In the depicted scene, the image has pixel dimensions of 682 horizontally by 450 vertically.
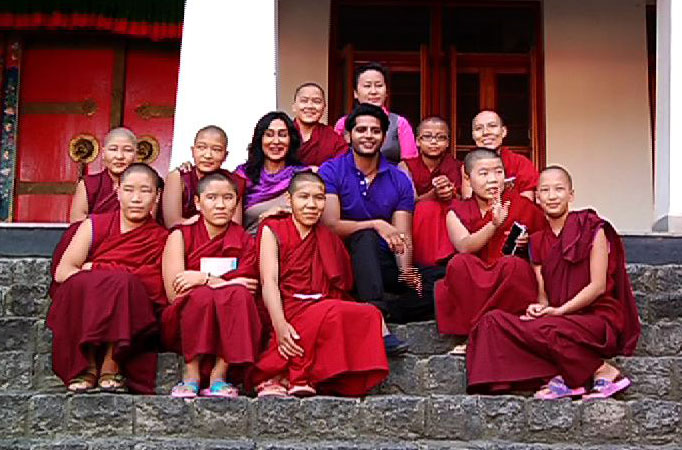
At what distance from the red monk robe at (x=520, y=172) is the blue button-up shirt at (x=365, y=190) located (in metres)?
0.69

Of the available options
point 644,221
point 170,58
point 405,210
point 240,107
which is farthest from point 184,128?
point 644,221

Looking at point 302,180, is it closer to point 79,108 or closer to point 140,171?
A: point 140,171

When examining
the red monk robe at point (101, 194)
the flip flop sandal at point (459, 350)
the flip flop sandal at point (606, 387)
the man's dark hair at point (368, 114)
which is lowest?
the flip flop sandal at point (606, 387)

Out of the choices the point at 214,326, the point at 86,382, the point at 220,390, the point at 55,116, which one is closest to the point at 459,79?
the point at 55,116

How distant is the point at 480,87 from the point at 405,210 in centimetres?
336

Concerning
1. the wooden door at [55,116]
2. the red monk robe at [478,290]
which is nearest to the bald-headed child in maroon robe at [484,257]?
the red monk robe at [478,290]

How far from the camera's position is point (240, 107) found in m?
6.37

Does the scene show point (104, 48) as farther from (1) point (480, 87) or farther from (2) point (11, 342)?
(2) point (11, 342)

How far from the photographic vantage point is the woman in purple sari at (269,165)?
5.62 metres

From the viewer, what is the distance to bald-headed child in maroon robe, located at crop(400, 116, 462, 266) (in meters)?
5.68

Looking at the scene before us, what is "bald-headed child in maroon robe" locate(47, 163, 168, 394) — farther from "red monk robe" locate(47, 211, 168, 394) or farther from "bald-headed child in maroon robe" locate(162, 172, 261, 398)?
"bald-headed child in maroon robe" locate(162, 172, 261, 398)

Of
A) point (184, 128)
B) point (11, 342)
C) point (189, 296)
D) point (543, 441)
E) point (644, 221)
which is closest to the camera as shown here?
point (543, 441)

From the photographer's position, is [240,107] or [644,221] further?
[644,221]

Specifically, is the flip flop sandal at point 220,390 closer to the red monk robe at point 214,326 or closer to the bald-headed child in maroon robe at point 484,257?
the red monk robe at point 214,326
